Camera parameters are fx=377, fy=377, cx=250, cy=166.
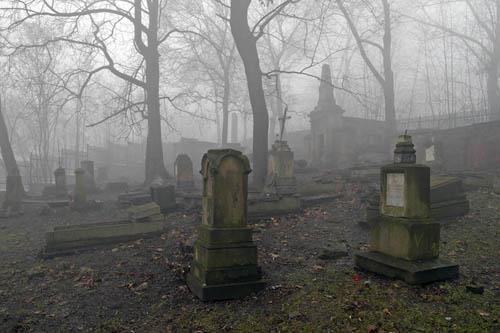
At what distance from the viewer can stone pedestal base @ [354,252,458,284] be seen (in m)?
4.83

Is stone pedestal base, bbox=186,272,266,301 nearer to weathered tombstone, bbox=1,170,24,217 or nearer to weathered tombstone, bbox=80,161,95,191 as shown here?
weathered tombstone, bbox=1,170,24,217

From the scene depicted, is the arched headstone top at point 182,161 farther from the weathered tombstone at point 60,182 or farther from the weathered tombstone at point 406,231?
the weathered tombstone at point 406,231

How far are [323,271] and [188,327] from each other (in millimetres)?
2306

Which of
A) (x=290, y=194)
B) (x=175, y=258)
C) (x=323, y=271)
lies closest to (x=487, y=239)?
(x=323, y=271)

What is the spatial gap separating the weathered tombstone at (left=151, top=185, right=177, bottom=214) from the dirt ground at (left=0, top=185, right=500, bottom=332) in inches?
88.1

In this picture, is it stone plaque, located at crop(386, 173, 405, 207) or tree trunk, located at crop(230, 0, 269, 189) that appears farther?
tree trunk, located at crop(230, 0, 269, 189)

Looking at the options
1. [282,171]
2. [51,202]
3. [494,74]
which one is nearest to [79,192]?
[51,202]

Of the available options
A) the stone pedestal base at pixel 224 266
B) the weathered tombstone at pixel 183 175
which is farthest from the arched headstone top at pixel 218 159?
the weathered tombstone at pixel 183 175

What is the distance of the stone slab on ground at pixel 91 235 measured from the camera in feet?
25.5

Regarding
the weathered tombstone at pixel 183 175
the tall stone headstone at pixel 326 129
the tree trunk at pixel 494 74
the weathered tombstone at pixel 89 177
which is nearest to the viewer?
the weathered tombstone at pixel 183 175

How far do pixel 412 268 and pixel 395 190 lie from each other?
117 cm

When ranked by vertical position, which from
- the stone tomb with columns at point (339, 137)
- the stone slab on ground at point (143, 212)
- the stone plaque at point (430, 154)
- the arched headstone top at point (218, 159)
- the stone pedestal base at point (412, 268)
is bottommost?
the stone pedestal base at point (412, 268)

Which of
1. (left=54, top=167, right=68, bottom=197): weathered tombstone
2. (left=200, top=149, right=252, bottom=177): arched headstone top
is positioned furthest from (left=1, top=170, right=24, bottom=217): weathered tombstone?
(left=200, top=149, right=252, bottom=177): arched headstone top

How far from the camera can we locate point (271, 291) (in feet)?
17.1
